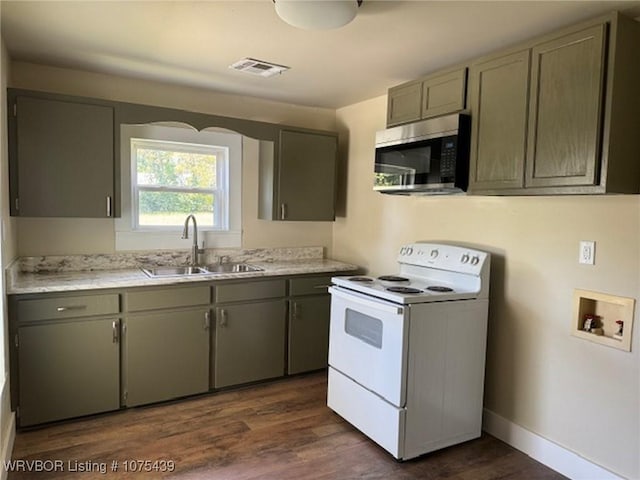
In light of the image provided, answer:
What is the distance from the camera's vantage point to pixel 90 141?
2.98m

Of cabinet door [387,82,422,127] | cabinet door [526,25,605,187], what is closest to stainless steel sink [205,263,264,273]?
cabinet door [387,82,422,127]

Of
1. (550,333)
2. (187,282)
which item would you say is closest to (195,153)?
(187,282)

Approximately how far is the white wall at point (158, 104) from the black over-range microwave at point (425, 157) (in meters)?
1.21

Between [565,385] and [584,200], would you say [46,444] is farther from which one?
[584,200]

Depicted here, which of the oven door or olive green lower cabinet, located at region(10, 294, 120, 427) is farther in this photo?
olive green lower cabinet, located at region(10, 294, 120, 427)

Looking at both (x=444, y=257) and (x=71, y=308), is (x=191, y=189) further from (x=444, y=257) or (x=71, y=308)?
(x=444, y=257)

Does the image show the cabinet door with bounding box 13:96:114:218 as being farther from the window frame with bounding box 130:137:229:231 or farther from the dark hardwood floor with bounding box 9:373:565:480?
the dark hardwood floor with bounding box 9:373:565:480

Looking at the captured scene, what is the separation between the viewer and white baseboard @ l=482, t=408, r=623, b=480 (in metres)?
2.28

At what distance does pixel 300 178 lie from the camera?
12.5ft

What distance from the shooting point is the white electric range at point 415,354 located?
8.02 ft

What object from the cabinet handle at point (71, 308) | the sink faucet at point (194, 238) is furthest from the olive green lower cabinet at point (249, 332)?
the cabinet handle at point (71, 308)

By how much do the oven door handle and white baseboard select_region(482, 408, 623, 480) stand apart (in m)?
1.05

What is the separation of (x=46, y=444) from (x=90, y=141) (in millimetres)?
1885

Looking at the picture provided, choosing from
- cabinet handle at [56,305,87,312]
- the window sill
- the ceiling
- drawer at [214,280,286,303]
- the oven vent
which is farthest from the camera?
the window sill
